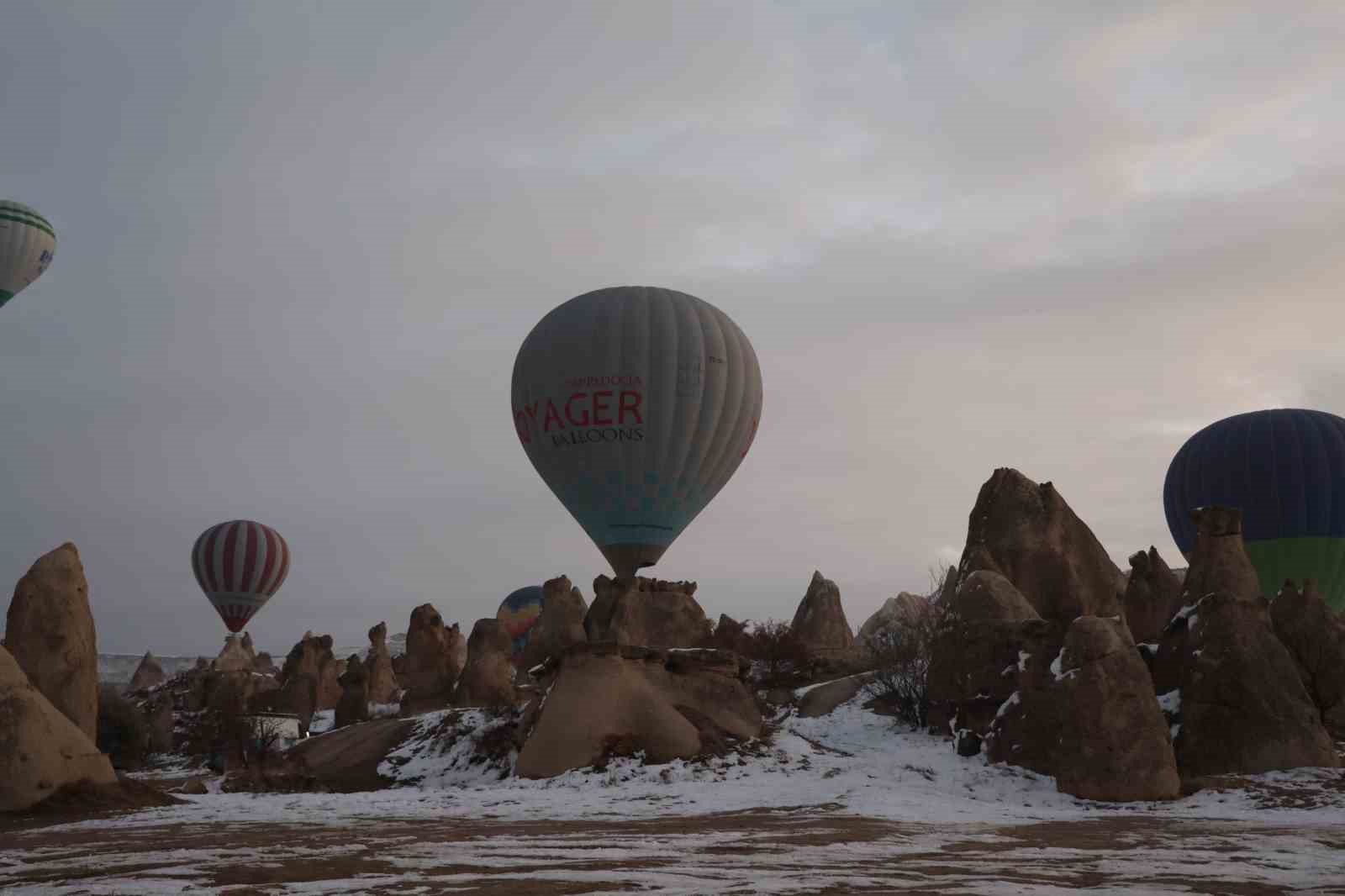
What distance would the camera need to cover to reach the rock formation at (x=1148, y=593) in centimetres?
3519

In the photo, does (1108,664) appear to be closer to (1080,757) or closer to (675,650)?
(1080,757)

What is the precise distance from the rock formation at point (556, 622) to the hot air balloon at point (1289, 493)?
26.9 meters

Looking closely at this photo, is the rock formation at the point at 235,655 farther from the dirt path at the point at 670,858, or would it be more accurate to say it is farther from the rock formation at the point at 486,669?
the dirt path at the point at 670,858

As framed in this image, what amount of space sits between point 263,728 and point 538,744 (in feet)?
66.7

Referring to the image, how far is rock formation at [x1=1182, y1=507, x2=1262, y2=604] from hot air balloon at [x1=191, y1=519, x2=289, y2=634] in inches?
2481

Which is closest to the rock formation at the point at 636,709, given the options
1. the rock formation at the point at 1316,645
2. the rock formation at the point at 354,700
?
the rock formation at the point at 1316,645

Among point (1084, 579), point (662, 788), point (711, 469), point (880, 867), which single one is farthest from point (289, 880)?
point (711, 469)

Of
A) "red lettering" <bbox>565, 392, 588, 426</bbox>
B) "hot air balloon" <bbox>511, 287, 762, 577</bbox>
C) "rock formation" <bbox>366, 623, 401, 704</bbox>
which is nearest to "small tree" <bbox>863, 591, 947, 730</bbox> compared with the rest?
"hot air balloon" <bbox>511, 287, 762, 577</bbox>

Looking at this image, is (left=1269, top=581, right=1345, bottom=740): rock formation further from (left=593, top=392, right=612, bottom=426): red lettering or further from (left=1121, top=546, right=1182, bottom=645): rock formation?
(left=593, top=392, right=612, bottom=426): red lettering

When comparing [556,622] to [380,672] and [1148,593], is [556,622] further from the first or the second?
[1148,593]

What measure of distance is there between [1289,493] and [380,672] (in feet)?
140

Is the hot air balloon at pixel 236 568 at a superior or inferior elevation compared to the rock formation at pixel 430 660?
superior

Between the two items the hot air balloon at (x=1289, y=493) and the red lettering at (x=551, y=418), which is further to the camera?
the hot air balloon at (x=1289, y=493)

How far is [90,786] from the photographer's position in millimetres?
18312
